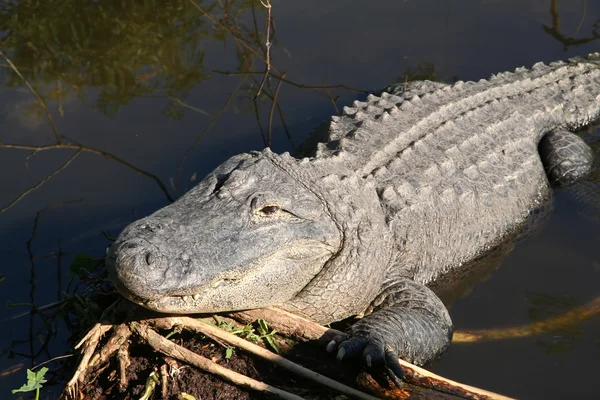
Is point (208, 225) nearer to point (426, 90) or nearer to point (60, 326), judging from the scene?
point (60, 326)

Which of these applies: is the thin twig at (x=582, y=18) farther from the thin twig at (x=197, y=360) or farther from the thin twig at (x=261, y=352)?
the thin twig at (x=197, y=360)

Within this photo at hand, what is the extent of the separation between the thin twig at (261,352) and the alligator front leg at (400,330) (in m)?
0.18

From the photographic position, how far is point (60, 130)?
248 inches

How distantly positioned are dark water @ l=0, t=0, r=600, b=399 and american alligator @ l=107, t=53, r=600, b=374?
362 mm

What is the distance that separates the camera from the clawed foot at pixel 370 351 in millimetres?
3617

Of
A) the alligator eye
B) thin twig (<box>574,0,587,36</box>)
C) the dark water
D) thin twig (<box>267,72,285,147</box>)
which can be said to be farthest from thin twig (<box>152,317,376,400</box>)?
thin twig (<box>574,0,587,36</box>)

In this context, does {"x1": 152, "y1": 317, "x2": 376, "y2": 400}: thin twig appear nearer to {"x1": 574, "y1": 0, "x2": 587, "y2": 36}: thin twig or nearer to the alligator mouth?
the alligator mouth

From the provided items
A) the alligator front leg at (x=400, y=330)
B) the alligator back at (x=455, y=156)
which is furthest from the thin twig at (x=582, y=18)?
the alligator front leg at (x=400, y=330)

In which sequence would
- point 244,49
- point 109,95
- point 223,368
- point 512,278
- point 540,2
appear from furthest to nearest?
point 540,2
point 244,49
point 109,95
point 512,278
point 223,368

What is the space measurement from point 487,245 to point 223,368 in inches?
93.2

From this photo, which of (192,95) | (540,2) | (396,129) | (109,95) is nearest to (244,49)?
(192,95)

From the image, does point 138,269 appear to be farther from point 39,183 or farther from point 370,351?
point 39,183

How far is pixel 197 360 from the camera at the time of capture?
371cm

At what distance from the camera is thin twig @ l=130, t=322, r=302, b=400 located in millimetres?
3564
